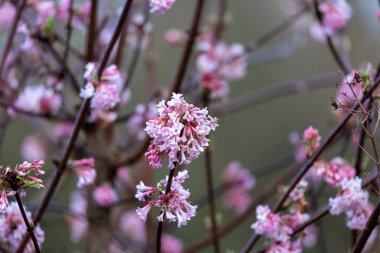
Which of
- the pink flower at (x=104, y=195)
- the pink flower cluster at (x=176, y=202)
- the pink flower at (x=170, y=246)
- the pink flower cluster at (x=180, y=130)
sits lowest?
the pink flower cluster at (x=176, y=202)

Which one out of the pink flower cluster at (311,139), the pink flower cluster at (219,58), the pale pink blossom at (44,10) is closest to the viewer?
the pink flower cluster at (311,139)

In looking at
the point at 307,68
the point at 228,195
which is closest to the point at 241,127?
the point at 307,68

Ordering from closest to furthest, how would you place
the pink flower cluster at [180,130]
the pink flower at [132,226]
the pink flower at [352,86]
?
the pink flower cluster at [180,130]
the pink flower at [352,86]
the pink flower at [132,226]

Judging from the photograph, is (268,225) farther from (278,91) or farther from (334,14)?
(278,91)

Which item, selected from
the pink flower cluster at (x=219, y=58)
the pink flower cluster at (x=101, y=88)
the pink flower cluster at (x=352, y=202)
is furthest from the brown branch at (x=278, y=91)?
the pink flower cluster at (x=352, y=202)

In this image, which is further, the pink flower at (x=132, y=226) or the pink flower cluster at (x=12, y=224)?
the pink flower at (x=132, y=226)

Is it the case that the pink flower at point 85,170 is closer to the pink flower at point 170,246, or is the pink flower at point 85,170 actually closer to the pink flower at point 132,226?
the pink flower at point 170,246

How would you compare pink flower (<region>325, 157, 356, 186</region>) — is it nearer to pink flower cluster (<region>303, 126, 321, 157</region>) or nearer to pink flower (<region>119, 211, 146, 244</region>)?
pink flower cluster (<region>303, 126, 321, 157</region>)

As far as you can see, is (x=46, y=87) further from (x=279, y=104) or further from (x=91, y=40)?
(x=279, y=104)
